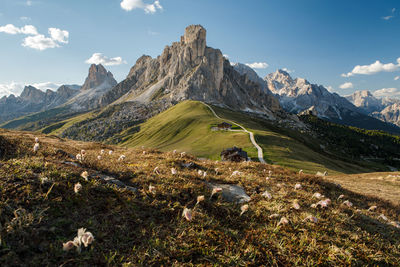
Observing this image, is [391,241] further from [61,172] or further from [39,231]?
[61,172]

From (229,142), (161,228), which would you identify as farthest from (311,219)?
(229,142)

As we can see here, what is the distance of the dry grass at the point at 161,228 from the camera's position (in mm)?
4117

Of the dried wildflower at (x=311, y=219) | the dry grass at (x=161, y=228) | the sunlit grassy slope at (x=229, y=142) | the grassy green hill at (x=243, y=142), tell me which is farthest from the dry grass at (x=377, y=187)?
the sunlit grassy slope at (x=229, y=142)

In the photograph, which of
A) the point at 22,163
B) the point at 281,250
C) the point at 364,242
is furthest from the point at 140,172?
the point at 364,242

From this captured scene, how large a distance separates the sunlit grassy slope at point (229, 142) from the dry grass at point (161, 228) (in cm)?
3913

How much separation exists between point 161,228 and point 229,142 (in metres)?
64.9

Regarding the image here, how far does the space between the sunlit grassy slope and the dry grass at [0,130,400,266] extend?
39130 millimetres

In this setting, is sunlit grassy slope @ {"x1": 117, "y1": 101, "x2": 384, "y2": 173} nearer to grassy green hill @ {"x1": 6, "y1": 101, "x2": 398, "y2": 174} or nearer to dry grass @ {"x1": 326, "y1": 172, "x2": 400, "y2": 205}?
grassy green hill @ {"x1": 6, "y1": 101, "x2": 398, "y2": 174}

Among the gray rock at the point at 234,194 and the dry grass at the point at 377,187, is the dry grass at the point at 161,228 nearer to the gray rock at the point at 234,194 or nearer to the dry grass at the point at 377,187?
the gray rock at the point at 234,194

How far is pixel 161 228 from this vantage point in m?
5.26

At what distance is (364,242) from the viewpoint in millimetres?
5758

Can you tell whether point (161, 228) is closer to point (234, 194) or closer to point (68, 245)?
point (68, 245)

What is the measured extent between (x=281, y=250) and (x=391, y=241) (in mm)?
4413

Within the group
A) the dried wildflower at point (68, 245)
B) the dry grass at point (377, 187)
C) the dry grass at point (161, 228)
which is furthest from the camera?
the dry grass at point (377, 187)
